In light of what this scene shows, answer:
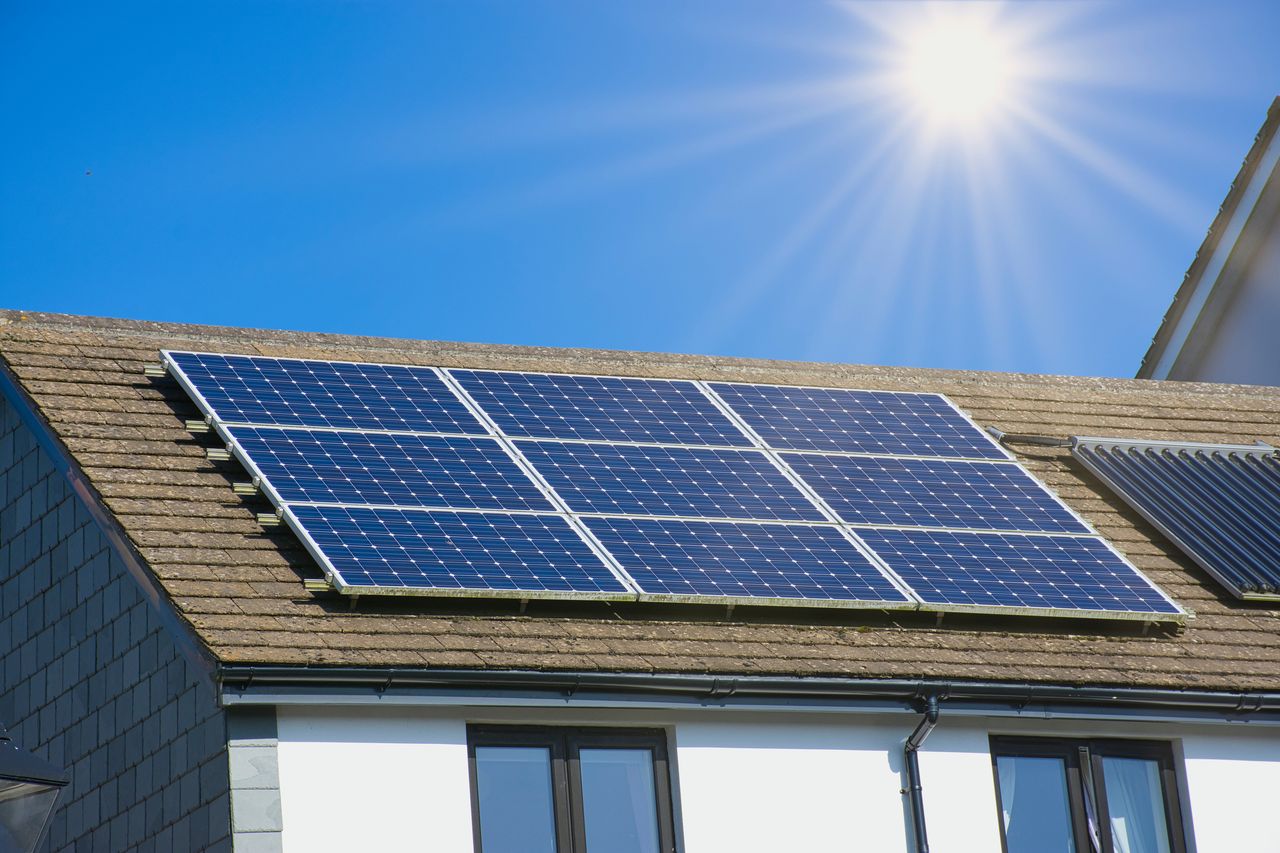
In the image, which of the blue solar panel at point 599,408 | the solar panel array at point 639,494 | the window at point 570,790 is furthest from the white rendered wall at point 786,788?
the blue solar panel at point 599,408

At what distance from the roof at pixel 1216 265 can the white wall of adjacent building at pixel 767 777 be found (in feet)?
44.1

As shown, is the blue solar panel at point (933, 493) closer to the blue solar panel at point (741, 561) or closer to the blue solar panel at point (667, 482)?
the blue solar panel at point (667, 482)

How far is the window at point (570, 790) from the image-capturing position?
13.7m

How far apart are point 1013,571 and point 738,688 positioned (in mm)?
3344

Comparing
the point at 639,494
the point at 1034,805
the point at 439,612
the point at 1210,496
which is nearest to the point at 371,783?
the point at 439,612

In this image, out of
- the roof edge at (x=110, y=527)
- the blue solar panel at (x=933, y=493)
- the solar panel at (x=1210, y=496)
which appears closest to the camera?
the roof edge at (x=110, y=527)

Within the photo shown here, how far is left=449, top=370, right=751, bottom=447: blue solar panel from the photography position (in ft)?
57.4

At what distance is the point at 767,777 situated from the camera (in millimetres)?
14312

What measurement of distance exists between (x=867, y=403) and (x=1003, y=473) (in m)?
1.75

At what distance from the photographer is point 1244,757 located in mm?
15719

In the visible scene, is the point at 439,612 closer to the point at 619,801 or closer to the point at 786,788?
the point at 619,801

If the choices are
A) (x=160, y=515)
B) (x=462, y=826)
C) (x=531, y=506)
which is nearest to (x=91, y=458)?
(x=160, y=515)

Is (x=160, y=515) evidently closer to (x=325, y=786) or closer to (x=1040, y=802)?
(x=325, y=786)

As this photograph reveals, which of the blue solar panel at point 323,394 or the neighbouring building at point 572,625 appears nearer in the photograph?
the neighbouring building at point 572,625
